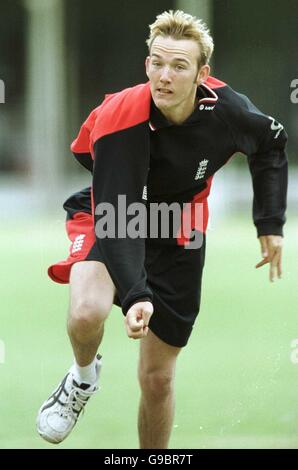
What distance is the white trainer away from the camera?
189 inches

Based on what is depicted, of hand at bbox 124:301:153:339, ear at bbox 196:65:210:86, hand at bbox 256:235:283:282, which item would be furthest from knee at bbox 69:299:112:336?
ear at bbox 196:65:210:86

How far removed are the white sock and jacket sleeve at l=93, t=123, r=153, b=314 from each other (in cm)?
54

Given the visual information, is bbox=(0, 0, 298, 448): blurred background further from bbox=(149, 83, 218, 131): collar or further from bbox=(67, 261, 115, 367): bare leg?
bbox=(149, 83, 218, 131): collar

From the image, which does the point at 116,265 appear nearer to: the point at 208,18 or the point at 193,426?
the point at 193,426

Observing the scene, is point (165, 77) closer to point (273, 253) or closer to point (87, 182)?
point (273, 253)

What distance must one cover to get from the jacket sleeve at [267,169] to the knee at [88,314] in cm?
95

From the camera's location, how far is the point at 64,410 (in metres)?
4.84

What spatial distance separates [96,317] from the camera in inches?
176

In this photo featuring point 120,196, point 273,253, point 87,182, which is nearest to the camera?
point 120,196

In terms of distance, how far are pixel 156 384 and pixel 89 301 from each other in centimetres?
74

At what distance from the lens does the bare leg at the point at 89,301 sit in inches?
175
